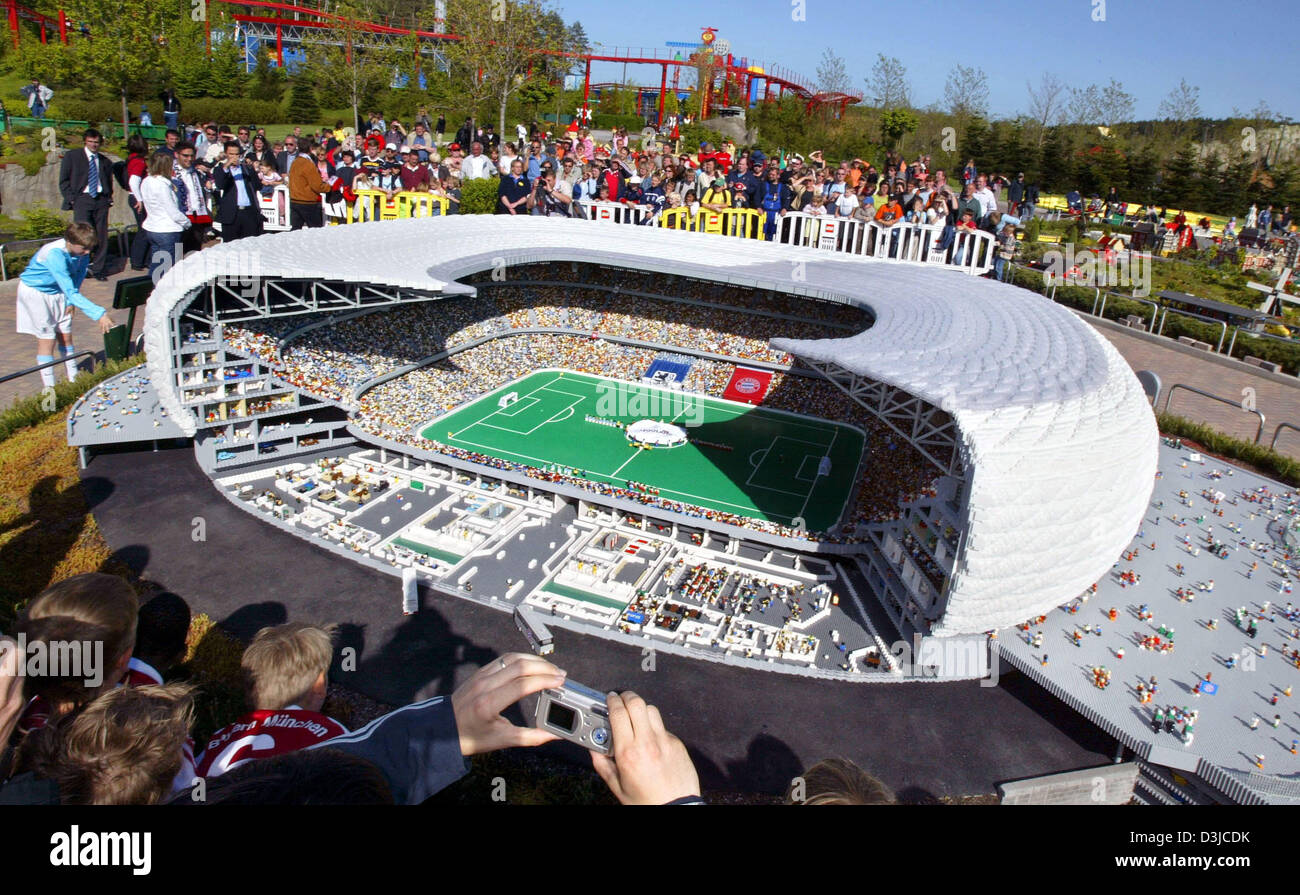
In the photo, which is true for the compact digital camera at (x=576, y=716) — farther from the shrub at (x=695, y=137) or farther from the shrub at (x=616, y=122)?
the shrub at (x=616, y=122)

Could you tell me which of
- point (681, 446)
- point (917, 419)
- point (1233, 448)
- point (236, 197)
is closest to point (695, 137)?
point (236, 197)

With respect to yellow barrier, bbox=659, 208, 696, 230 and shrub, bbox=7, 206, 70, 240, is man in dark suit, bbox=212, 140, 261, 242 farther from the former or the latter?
yellow barrier, bbox=659, 208, 696, 230

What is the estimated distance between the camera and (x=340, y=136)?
3800 centimetres

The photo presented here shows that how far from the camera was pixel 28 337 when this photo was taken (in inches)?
869

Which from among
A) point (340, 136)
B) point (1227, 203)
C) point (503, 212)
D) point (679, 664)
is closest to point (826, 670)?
point (679, 664)

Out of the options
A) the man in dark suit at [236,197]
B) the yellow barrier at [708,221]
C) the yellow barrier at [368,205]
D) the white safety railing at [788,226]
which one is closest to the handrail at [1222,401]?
the white safety railing at [788,226]

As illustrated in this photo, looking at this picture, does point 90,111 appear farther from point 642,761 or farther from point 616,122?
point 642,761

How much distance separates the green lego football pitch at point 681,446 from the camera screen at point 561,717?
14.9 metres

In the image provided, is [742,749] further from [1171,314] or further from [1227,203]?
[1227,203]

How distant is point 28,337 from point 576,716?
81.6 ft

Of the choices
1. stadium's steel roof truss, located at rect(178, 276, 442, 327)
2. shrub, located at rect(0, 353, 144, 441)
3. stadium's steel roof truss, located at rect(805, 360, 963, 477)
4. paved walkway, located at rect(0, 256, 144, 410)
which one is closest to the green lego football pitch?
stadium's steel roof truss, located at rect(805, 360, 963, 477)

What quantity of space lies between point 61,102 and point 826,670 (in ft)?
159

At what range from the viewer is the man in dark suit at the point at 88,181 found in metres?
24.1
